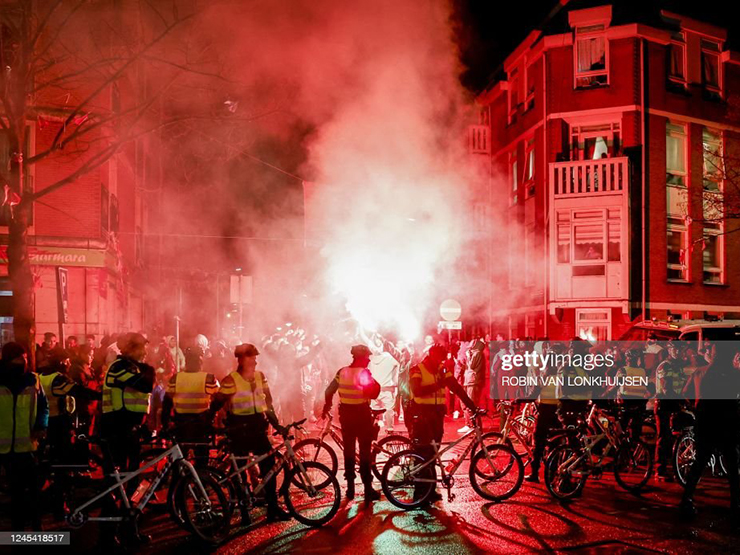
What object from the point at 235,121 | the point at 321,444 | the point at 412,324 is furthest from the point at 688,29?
the point at 321,444

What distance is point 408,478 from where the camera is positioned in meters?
7.79

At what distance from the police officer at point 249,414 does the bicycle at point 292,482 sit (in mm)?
120

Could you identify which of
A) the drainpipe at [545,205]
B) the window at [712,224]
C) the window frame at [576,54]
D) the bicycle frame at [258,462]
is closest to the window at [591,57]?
the window frame at [576,54]

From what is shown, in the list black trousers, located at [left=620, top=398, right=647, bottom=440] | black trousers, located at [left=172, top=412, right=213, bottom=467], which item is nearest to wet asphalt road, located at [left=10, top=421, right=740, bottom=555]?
black trousers, located at [left=172, top=412, right=213, bottom=467]

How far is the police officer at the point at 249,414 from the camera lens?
23.4 ft

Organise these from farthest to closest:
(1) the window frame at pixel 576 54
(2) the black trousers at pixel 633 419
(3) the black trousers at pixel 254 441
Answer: (1) the window frame at pixel 576 54 < (2) the black trousers at pixel 633 419 < (3) the black trousers at pixel 254 441

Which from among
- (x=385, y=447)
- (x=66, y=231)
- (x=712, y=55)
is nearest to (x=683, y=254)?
(x=712, y=55)

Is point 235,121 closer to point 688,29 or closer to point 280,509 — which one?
point 280,509

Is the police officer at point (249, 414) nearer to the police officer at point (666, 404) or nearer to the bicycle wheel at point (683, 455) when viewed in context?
the bicycle wheel at point (683, 455)

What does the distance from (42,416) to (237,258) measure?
39173mm

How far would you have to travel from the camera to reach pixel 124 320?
83.4ft

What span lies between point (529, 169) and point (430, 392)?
675 inches

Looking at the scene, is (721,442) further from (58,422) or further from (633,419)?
(58,422)

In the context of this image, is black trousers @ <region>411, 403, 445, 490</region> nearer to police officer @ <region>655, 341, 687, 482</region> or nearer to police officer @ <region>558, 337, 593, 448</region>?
police officer @ <region>558, 337, 593, 448</region>
